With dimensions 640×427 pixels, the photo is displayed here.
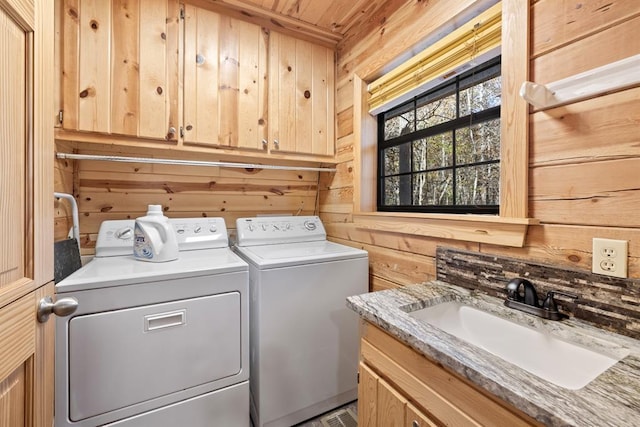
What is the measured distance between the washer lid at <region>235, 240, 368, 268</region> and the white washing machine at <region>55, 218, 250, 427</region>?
0.14 metres

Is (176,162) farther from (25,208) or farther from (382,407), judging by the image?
(382,407)

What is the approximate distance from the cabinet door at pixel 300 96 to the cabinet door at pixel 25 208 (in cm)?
132

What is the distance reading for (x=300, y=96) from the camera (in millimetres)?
2053

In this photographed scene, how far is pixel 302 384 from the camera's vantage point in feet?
5.11

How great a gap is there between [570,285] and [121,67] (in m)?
2.27

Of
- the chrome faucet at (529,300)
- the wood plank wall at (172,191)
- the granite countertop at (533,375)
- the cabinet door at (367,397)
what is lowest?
the cabinet door at (367,397)

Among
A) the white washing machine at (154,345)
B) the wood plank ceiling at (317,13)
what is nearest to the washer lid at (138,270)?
the white washing machine at (154,345)

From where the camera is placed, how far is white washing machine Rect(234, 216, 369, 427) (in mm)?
1452

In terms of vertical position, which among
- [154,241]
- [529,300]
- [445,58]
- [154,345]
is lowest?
[154,345]

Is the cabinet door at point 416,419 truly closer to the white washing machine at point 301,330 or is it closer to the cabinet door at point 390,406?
the cabinet door at point 390,406

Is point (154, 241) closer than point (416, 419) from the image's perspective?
No

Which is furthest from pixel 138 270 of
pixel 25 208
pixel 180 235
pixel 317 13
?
pixel 317 13

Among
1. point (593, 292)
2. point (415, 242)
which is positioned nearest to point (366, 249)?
point (415, 242)

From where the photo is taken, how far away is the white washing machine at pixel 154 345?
3.66 ft
